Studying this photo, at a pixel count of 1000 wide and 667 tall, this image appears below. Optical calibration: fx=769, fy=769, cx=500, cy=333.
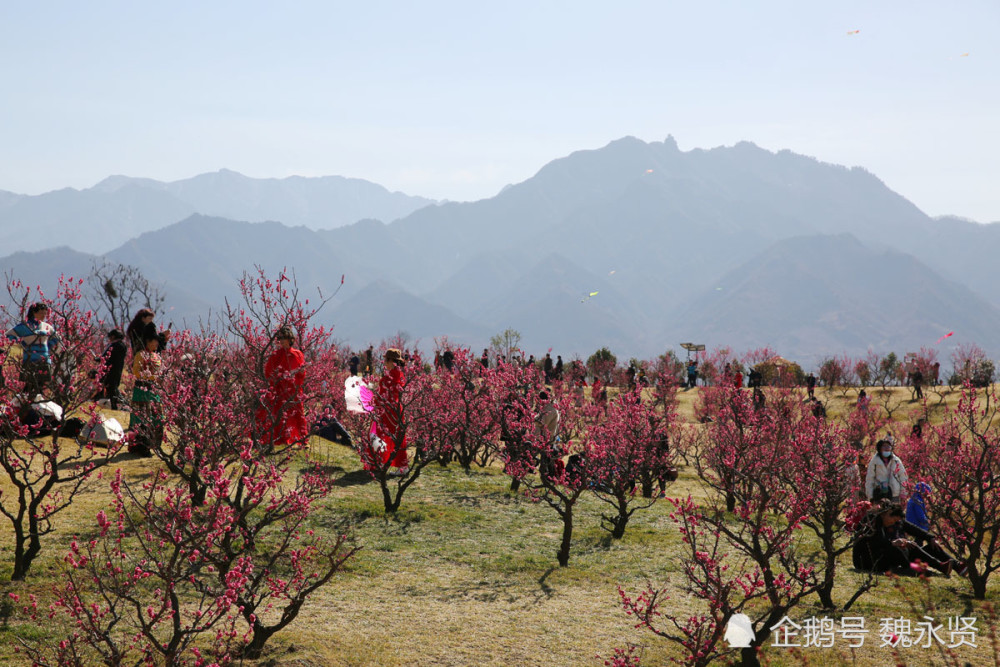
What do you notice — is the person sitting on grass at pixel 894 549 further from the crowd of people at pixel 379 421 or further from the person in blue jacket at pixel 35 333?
the person in blue jacket at pixel 35 333

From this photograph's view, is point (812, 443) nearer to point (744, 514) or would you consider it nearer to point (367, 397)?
point (744, 514)

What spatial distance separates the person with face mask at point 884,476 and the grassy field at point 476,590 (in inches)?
47.0

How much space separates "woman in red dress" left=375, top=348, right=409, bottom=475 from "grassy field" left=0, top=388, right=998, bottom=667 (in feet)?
3.46

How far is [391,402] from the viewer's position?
11938 mm

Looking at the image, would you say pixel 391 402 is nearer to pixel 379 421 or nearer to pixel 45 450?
pixel 379 421

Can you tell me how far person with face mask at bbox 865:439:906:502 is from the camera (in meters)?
11.0

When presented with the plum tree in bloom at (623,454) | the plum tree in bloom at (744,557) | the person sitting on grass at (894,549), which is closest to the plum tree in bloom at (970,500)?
the person sitting on grass at (894,549)

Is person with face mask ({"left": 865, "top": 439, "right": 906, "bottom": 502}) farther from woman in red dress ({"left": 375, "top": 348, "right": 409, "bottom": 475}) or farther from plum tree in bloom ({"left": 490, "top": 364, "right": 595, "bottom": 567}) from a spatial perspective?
woman in red dress ({"left": 375, "top": 348, "right": 409, "bottom": 475})

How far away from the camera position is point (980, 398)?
34.1m

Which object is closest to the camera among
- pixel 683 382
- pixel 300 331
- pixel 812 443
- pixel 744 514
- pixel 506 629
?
pixel 744 514

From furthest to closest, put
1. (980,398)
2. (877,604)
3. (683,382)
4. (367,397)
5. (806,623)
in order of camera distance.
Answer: (683,382), (980,398), (367,397), (877,604), (806,623)

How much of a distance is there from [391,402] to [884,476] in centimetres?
735

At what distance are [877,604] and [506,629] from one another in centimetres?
464

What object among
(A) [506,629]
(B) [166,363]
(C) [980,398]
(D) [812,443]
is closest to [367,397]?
(B) [166,363]
